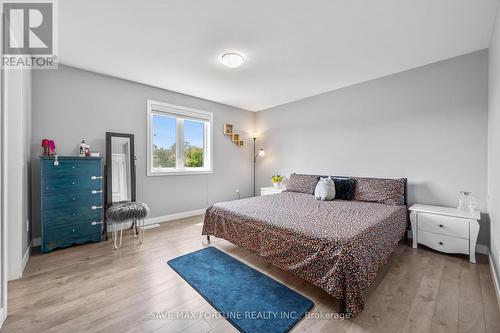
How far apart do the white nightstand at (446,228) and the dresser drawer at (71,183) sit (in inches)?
165

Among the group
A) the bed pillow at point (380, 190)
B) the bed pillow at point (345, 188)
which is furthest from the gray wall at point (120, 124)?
the bed pillow at point (380, 190)

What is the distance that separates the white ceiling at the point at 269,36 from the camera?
1790 millimetres

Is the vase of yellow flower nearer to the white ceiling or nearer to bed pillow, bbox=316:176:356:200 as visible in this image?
bed pillow, bbox=316:176:356:200

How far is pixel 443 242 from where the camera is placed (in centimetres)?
241

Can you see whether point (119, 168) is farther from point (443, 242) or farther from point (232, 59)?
point (443, 242)

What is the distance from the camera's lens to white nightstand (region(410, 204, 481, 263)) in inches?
88.4

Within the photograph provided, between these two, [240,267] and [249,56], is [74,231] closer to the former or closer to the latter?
[240,267]

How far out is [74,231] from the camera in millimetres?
2650

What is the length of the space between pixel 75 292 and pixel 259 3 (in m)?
2.92

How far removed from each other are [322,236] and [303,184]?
2.25m

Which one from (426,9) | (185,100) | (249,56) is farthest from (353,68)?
(185,100)

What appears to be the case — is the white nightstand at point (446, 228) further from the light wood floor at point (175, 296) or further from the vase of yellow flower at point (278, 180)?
the vase of yellow flower at point (278, 180)

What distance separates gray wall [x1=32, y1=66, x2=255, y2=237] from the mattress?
4.84 ft

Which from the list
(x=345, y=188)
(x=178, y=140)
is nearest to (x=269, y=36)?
(x=345, y=188)
